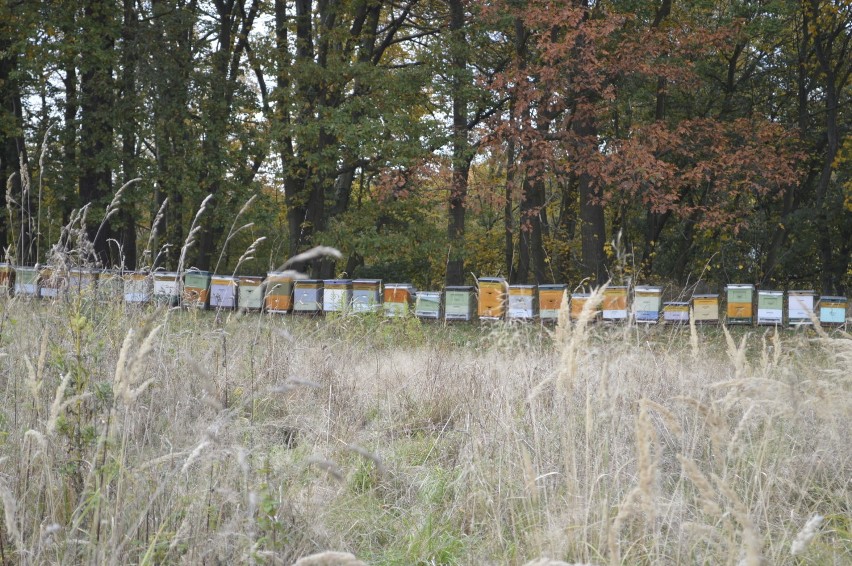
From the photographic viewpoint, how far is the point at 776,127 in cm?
1620

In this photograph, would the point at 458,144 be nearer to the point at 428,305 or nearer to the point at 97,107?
the point at 428,305

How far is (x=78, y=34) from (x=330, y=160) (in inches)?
223

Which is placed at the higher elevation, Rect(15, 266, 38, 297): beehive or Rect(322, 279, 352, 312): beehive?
Rect(15, 266, 38, 297): beehive

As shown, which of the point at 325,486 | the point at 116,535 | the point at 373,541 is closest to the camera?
the point at 116,535

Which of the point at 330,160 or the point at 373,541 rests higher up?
the point at 330,160

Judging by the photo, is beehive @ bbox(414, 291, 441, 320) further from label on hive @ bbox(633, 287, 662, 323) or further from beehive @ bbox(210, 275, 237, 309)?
label on hive @ bbox(633, 287, 662, 323)

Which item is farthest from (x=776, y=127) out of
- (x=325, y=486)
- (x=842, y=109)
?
(x=325, y=486)

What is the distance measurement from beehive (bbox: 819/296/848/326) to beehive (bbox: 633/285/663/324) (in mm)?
2620

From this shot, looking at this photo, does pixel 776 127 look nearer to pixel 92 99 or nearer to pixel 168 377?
pixel 92 99

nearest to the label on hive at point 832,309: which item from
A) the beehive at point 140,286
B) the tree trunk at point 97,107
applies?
the beehive at point 140,286

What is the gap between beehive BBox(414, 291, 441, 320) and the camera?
1288 centimetres

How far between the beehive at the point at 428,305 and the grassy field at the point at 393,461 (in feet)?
24.4

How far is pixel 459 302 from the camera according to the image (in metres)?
13.0

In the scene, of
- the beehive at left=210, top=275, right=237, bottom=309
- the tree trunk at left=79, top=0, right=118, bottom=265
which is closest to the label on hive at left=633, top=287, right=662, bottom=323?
the beehive at left=210, top=275, right=237, bottom=309
